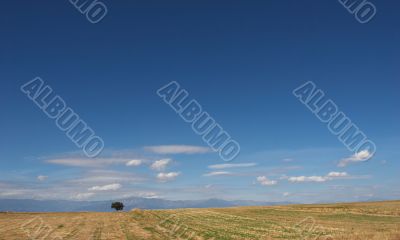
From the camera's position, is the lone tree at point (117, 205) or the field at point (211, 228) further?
the lone tree at point (117, 205)

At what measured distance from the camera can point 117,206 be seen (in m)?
144

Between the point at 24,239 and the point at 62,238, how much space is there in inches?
128

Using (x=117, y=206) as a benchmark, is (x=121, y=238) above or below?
below

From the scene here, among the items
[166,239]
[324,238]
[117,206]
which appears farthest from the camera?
[117,206]

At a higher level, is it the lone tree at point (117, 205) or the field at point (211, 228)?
the lone tree at point (117, 205)

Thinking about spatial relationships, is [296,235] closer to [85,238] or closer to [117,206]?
[85,238]

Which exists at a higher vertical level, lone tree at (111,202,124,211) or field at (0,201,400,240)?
lone tree at (111,202,124,211)

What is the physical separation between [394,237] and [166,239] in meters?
18.2

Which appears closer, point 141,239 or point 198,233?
point 141,239

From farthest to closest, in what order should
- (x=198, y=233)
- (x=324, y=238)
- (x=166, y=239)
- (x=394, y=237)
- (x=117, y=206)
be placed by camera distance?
(x=117, y=206), (x=198, y=233), (x=166, y=239), (x=324, y=238), (x=394, y=237)

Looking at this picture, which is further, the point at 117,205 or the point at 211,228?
the point at 117,205

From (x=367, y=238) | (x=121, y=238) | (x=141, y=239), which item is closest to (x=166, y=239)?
(x=141, y=239)

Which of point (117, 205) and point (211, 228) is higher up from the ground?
point (117, 205)

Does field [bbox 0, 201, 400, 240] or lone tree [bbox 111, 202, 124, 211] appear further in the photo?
lone tree [bbox 111, 202, 124, 211]
